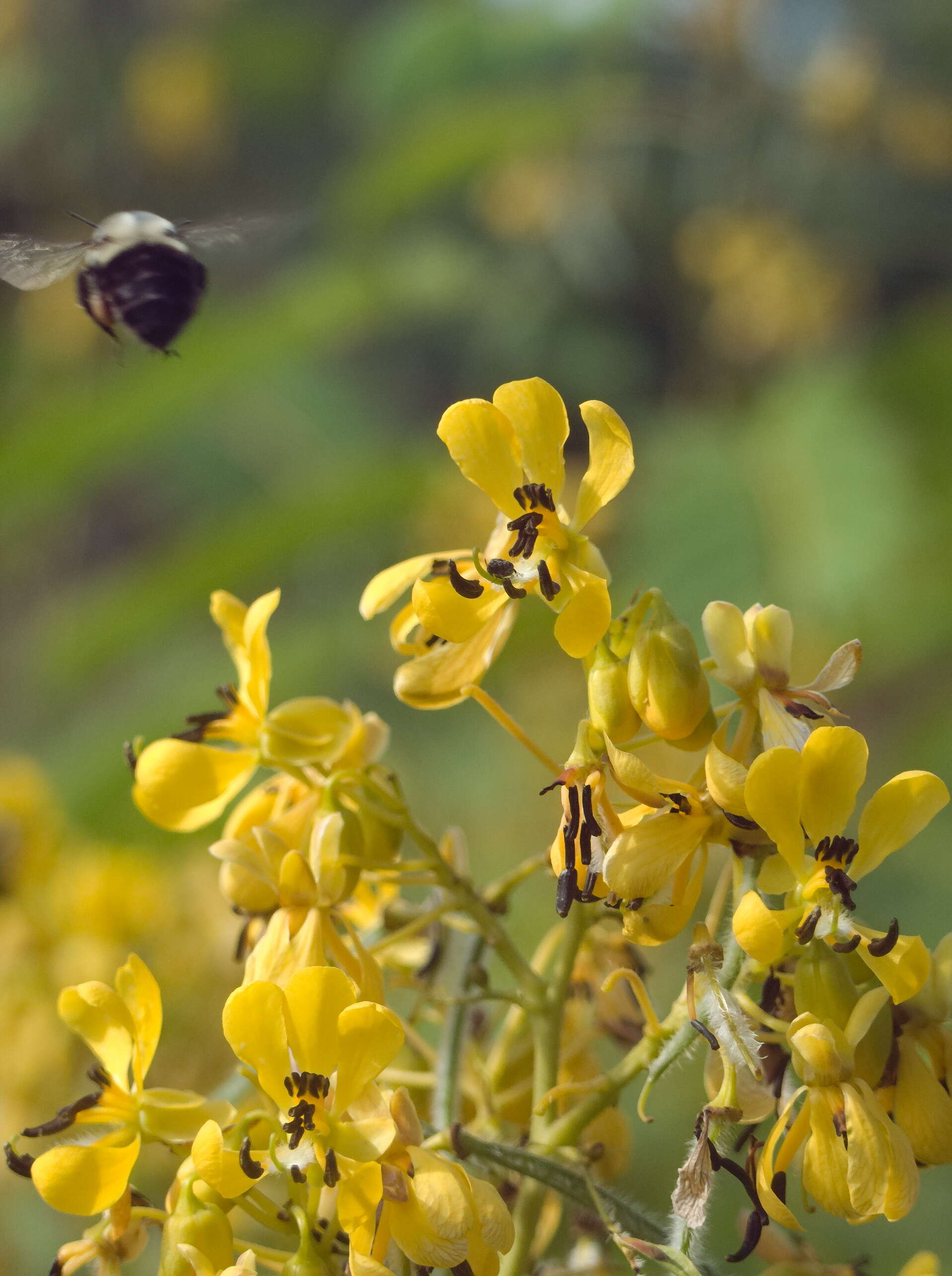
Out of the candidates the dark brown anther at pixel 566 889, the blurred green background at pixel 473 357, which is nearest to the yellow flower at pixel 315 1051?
the dark brown anther at pixel 566 889

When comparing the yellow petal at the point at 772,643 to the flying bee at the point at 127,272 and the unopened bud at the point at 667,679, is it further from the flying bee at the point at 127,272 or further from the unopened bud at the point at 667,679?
the flying bee at the point at 127,272

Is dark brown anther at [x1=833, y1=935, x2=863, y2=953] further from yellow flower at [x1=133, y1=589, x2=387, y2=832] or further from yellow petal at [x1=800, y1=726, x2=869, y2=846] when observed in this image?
yellow flower at [x1=133, y1=589, x2=387, y2=832]

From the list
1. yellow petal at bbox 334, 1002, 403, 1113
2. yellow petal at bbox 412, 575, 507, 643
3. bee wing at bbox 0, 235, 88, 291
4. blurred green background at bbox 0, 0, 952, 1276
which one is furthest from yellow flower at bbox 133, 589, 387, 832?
blurred green background at bbox 0, 0, 952, 1276

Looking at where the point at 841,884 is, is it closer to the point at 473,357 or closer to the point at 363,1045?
the point at 363,1045

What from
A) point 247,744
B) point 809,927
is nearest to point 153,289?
point 247,744

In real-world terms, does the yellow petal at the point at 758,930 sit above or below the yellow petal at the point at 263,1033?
below

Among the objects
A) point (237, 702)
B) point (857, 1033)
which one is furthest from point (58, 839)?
point (857, 1033)

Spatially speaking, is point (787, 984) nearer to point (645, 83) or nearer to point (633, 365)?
point (633, 365)
